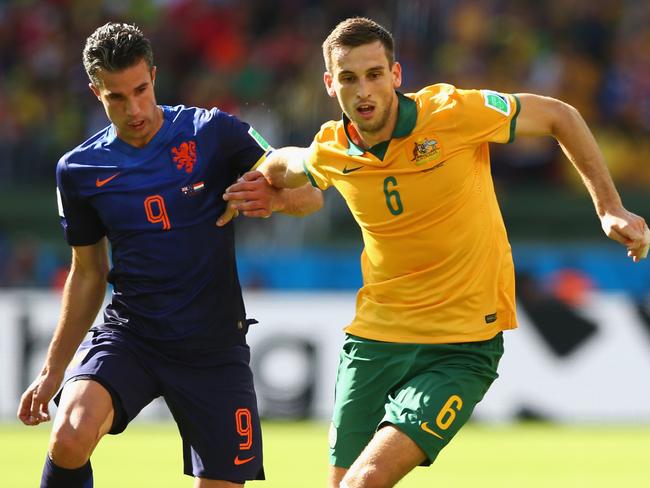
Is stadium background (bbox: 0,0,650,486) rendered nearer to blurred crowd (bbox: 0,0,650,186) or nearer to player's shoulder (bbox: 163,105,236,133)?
blurred crowd (bbox: 0,0,650,186)

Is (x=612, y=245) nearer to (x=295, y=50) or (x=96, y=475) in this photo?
(x=295, y=50)

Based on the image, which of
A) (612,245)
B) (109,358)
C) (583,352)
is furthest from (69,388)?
(612,245)

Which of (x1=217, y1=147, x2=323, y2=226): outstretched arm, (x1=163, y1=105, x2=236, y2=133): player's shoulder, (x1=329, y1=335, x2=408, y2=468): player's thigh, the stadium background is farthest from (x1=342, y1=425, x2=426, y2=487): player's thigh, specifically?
the stadium background

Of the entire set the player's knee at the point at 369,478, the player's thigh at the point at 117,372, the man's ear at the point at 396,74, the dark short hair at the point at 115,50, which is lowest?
the player's knee at the point at 369,478

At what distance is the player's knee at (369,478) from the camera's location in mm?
5098

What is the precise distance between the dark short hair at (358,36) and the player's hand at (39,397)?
1894 mm

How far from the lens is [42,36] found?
55.9 feet

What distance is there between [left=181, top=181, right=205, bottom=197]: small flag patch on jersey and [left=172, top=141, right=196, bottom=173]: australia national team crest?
0.07 metres

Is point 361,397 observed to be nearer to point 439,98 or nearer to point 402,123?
point 402,123

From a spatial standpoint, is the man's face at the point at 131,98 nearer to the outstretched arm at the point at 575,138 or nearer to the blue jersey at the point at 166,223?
the blue jersey at the point at 166,223

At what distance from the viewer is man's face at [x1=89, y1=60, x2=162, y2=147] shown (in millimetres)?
5613

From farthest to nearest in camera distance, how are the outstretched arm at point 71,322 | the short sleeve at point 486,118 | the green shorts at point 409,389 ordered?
the outstretched arm at point 71,322
the short sleeve at point 486,118
the green shorts at point 409,389

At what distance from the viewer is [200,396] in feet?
18.9

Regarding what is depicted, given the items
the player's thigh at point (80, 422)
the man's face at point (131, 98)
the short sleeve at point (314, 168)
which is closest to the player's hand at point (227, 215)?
the short sleeve at point (314, 168)
